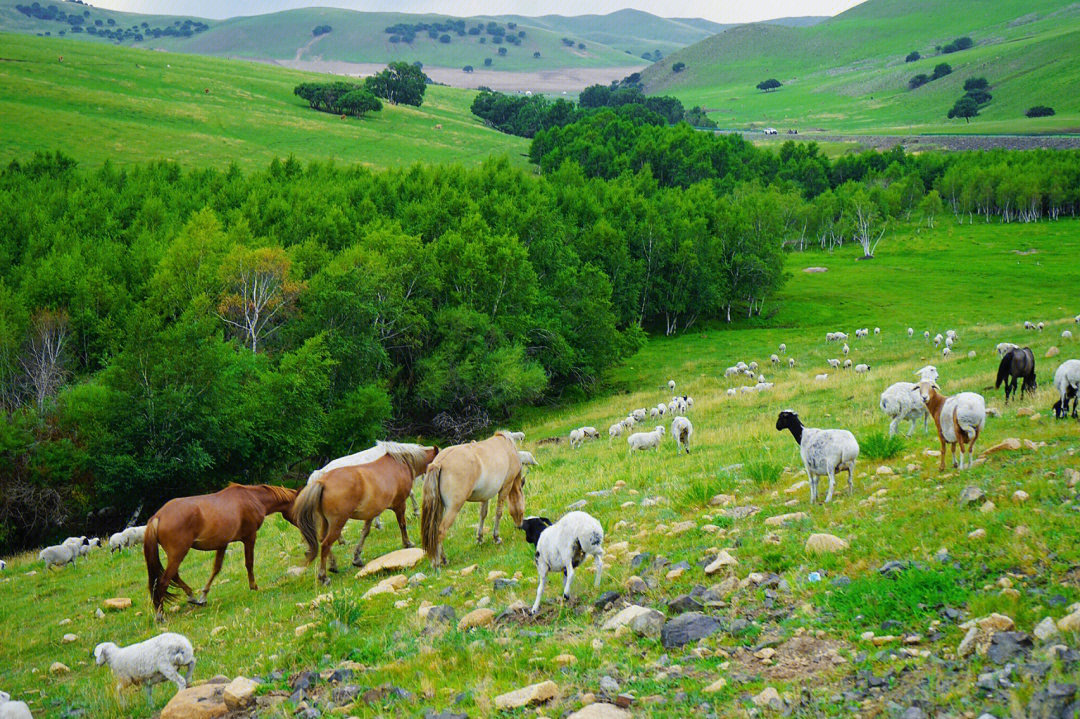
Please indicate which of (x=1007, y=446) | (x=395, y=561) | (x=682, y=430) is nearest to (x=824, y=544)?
(x=1007, y=446)

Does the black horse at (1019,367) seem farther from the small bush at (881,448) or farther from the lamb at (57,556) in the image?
the lamb at (57,556)

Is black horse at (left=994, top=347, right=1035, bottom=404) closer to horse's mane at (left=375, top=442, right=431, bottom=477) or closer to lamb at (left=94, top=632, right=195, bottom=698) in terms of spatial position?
horse's mane at (left=375, top=442, right=431, bottom=477)

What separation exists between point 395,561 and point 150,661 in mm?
4856

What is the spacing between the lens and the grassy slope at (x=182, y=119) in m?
102

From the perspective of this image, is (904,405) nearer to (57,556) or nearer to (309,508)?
(309,508)

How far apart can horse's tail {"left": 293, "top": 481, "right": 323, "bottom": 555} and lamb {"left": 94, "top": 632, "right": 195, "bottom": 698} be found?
4.47 metres

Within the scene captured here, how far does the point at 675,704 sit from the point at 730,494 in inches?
325

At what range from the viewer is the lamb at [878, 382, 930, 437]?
18422 mm

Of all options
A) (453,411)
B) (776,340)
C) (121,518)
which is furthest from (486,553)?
(776,340)

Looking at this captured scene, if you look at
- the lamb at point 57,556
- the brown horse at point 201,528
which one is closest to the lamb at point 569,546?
the brown horse at point 201,528

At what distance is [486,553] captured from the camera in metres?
14.4

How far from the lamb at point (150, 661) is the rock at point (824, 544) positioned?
26.9 feet

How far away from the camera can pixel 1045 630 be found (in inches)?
278

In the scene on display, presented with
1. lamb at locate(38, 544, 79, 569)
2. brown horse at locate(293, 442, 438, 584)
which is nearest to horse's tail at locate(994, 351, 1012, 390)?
brown horse at locate(293, 442, 438, 584)
